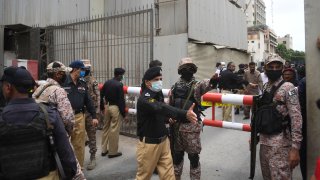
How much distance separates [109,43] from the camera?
8.57 metres

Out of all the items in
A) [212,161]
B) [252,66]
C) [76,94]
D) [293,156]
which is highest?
[252,66]

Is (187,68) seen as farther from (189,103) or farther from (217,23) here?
(217,23)

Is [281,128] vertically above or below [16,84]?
below

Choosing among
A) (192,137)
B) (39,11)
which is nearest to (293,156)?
(192,137)

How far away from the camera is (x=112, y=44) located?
8445 millimetres

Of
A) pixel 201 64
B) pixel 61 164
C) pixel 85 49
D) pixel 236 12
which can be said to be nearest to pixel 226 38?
pixel 236 12

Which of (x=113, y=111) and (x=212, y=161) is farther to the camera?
(x=113, y=111)

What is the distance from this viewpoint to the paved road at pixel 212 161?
17.0 feet

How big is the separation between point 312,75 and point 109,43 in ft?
19.4

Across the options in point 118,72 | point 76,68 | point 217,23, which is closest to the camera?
point 76,68

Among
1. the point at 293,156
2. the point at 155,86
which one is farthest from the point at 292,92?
the point at 155,86

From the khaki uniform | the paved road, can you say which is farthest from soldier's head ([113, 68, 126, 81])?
the khaki uniform

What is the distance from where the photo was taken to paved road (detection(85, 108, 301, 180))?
5191 mm

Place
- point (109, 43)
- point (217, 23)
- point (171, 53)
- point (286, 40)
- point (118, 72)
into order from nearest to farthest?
point (118, 72), point (109, 43), point (171, 53), point (217, 23), point (286, 40)
